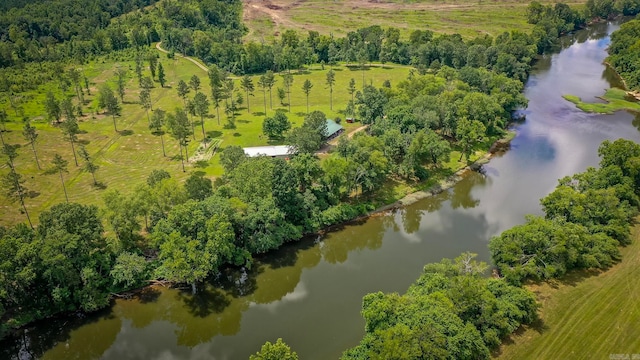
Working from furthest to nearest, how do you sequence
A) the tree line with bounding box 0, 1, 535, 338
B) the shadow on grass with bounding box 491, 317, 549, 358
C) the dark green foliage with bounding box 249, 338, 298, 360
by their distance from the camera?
the tree line with bounding box 0, 1, 535, 338 < the shadow on grass with bounding box 491, 317, 549, 358 < the dark green foliage with bounding box 249, 338, 298, 360

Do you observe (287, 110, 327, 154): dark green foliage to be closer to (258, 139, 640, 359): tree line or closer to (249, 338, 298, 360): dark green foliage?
(258, 139, 640, 359): tree line

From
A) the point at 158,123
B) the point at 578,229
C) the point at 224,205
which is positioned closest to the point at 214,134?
the point at 158,123

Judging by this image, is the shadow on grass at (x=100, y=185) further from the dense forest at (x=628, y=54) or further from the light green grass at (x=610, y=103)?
the dense forest at (x=628, y=54)

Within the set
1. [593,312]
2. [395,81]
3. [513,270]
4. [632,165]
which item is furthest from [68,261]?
[395,81]

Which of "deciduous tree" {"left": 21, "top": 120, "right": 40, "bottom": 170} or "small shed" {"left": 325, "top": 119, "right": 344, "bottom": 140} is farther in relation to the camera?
"small shed" {"left": 325, "top": 119, "right": 344, "bottom": 140}

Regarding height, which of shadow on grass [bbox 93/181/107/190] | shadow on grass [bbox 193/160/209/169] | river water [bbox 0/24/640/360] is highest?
shadow on grass [bbox 193/160/209/169]

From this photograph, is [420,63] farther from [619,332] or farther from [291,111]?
[619,332]

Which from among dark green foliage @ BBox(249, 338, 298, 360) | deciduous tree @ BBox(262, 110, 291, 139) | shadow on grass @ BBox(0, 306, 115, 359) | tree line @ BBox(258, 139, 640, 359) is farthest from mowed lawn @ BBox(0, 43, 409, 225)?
dark green foliage @ BBox(249, 338, 298, 360)

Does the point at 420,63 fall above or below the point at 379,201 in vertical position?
above
